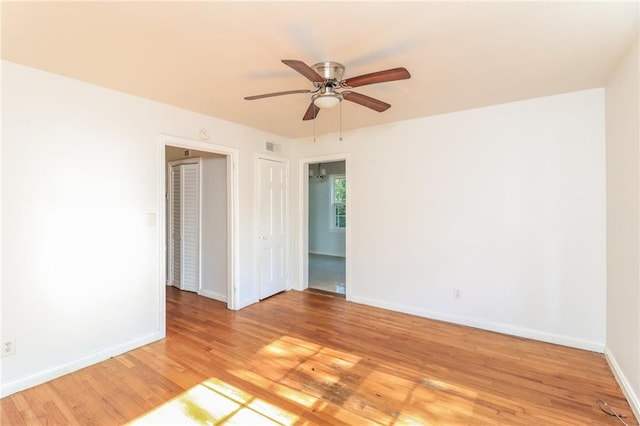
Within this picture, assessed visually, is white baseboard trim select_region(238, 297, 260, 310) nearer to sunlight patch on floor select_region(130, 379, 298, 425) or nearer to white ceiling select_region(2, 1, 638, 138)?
sunlight patch on floor select_region(130, 379, 298, 425)

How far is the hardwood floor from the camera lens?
2004 mm

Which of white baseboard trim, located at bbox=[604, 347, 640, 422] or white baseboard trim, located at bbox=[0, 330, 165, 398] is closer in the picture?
white baseboard trim, located at bbox=[604, 347, 640, 422]

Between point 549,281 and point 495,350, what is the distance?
0.92m

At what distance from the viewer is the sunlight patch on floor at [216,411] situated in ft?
6.40

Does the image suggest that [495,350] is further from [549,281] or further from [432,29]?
[432,29]

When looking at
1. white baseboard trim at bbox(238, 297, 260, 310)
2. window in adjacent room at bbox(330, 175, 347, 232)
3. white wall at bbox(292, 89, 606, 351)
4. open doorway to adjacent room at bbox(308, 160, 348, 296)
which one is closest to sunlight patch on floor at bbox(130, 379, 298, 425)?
white baseboard trim at bbox(238, 297, 260, 310)

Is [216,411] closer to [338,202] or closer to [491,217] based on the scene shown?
[491,217]

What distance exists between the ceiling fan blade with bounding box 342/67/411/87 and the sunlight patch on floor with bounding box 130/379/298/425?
2.31 meters

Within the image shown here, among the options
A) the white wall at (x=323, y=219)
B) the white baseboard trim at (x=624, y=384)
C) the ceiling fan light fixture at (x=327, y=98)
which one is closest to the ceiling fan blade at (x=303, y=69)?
the ceiling fan light fixture at (x=327, y=98)

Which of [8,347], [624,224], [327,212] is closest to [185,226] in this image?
[8,347]

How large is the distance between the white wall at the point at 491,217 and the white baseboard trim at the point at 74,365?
2648 mm

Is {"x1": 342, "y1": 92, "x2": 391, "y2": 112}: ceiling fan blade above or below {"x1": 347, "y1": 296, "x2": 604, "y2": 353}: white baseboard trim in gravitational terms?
above

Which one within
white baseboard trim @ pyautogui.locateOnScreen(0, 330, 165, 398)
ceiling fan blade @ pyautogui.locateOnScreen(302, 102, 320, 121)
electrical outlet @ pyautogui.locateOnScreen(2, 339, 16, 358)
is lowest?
white baseboard trim @ pyautogui.locateOnScreen(0, 330, 165, 398)

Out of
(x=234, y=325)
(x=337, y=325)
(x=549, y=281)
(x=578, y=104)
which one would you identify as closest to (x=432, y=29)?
(x=578, y=104)
